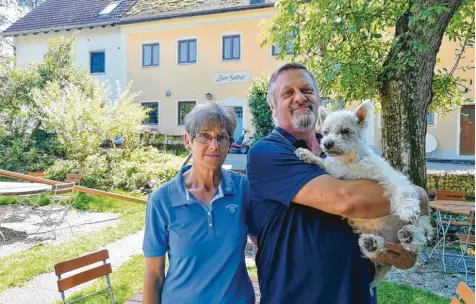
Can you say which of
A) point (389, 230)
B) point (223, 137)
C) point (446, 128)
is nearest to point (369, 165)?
point (389, 230)

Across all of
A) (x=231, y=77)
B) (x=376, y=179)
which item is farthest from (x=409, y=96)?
(x=231, y=77)

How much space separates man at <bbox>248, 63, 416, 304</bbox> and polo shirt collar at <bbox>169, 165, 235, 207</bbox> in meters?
0.21

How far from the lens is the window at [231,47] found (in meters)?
24.4

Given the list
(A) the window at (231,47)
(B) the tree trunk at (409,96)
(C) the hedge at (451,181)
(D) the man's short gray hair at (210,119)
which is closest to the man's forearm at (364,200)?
(D) the man's short gray hair at (210,119)

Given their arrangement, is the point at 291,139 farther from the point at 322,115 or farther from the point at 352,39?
the point at 352,39

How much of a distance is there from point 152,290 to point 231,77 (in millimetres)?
22696

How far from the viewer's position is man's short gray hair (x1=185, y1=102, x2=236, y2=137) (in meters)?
2.52

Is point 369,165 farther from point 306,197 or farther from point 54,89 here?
point 54,89

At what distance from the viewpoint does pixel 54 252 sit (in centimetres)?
765

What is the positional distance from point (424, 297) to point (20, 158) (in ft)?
51.5

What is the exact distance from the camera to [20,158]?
16797 millimetres

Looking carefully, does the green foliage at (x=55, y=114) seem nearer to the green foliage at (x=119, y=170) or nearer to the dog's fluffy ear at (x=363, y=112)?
the green foliage at (x=119, y=170)

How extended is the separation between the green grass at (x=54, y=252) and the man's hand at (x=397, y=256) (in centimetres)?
576

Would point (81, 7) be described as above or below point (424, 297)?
above
